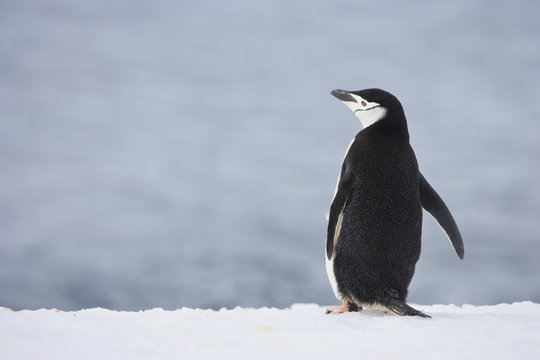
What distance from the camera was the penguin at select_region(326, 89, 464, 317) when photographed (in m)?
3.52

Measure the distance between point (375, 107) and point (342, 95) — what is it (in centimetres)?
27

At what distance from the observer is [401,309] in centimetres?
342

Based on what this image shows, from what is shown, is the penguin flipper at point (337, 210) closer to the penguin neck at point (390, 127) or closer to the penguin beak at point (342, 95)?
the penguin neck at point (390, 127)

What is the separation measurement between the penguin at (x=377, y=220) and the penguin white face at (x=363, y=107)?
25 mm

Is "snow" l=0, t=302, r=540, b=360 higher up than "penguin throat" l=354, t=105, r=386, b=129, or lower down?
lower down

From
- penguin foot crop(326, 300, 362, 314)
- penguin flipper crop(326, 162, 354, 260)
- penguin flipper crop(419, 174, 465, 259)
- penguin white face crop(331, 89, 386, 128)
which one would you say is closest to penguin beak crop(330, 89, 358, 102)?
penguin white face crop(331, 89, 386, 128)

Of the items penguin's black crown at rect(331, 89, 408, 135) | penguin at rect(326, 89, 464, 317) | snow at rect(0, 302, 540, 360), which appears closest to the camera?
snow at rect(0, 302, 540, 360)

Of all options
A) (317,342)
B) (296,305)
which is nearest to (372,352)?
(317,342)

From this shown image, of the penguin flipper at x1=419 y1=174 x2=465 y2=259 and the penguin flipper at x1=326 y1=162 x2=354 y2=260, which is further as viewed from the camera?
the penguin flipper at x1=419 y1=174 x2=465 y2=259

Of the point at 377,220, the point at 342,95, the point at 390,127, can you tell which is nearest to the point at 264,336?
the point at 377,220

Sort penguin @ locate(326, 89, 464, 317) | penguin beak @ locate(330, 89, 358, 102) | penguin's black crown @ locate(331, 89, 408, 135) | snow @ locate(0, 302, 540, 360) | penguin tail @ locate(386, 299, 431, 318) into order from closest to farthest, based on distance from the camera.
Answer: snow @ locate(0, 302, 540, 360), penguin tail @ locate(386, 299, 431, 318), penguin @ locate(326, 89, 464, 317), penguin's black crown @ locate(331, 89, 408, 135), penguin beak @ locate(330, 89, 358, 102)

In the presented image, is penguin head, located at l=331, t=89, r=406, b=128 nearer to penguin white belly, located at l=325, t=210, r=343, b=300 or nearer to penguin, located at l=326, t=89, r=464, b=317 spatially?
penguin, located at l=326, t=89, r=464, b=317

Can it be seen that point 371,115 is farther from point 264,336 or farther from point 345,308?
A: point 264,336

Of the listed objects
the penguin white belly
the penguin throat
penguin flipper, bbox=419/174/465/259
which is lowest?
the penguin white belly
